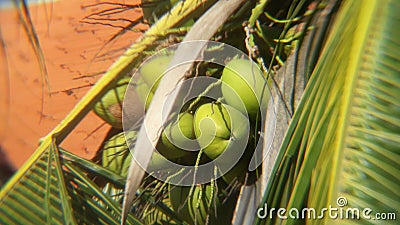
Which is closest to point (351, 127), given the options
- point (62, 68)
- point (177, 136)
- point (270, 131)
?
point (270, 131)

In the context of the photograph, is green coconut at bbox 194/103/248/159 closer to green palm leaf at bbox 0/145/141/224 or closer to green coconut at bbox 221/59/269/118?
green coconut at bbox 221/59/269/118

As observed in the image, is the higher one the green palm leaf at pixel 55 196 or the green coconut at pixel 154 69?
the green coconut at pixel 154 69

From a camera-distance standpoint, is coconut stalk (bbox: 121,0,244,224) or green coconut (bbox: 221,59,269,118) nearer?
coconut stalk (bbox: 121,0,244,224)

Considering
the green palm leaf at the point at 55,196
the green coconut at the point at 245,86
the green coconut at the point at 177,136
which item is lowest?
the green palm leaf at the point at 55,196

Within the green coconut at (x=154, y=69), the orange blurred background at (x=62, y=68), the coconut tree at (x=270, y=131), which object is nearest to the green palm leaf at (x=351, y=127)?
the coconut tree at (x=270, y=131)

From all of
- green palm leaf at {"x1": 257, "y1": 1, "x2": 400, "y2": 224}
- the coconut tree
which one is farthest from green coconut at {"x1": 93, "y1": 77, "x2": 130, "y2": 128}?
green palm leaf at {"x1": 257, "y1": 1, "x2": 400, "y2": 224}

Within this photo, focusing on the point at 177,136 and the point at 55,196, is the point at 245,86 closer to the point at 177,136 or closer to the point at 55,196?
the point at 177,136

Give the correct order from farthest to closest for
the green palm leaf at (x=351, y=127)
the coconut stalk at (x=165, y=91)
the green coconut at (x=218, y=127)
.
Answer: the green coconut at (x=218, y=127) < the coconut stalk at (x=165, y=91) < the green palm leaf at (x=351, y=127)

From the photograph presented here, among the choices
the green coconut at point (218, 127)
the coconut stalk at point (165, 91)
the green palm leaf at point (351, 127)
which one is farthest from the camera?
the green coconut at point (218, 127)

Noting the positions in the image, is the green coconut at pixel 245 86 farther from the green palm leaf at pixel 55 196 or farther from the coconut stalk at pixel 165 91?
the green palm leaf at pixel 55 196
